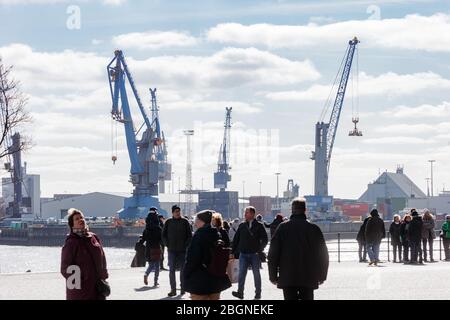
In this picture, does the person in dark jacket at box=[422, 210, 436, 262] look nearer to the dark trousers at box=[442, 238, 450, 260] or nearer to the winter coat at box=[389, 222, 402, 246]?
the winter coat at box=[389, 222, 402, 246]

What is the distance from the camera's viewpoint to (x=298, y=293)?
11.4 m

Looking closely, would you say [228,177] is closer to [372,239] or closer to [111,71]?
[111,71]

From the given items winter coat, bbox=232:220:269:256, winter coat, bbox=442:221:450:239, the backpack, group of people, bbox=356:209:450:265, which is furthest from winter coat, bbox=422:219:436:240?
the backpack

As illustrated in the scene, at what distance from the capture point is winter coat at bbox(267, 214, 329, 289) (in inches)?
444

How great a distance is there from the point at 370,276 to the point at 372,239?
5.79 m

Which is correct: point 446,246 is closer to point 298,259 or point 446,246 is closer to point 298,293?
point 298,293

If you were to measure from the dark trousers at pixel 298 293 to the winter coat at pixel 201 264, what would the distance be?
0.98 m

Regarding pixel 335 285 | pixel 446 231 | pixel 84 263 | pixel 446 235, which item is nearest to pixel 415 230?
pixel 446 231

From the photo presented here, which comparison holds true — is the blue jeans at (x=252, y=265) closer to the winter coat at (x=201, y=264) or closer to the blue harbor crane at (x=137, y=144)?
the winter coat at (x=201, y=264)

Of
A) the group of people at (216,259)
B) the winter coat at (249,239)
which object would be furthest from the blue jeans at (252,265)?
the group of people at (216,259)

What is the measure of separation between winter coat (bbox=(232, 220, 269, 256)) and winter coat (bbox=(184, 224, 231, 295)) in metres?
6.57

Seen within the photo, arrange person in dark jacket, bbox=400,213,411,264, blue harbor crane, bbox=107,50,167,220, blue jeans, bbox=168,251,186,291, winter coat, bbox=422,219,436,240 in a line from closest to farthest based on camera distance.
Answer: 1. blue jeans, bbox=168,251,186,291
2. person in dark jacket, bbox=400,213,411,264
3. winter coat, bbox=422,219,436,240
4. blue harbor crane, bbox=107,50,167,220

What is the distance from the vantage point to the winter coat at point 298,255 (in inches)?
444

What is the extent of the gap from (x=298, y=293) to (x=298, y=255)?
0.44 m
